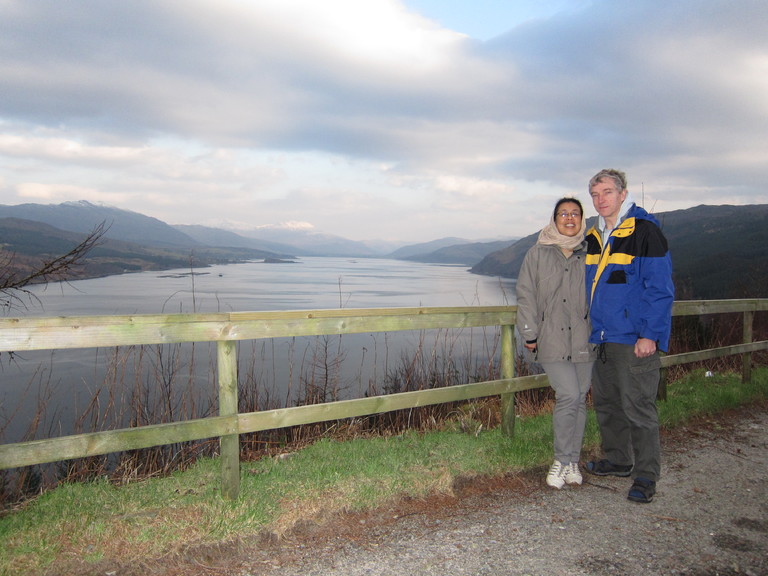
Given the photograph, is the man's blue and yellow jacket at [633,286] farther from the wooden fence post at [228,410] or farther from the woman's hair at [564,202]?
the wooden fence post at [228,410]

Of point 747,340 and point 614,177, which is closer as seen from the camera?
point 614,177

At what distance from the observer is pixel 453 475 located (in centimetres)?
370

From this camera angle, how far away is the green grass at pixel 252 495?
268cm

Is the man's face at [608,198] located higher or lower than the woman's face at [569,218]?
higher

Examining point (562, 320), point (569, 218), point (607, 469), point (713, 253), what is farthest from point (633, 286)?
point (713, 253)

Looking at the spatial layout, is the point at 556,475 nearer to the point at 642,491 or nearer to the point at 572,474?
the point at 572,474

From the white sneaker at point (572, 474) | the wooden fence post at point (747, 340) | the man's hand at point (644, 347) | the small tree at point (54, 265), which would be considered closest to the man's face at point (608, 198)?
the man's hand at point (644, 347)

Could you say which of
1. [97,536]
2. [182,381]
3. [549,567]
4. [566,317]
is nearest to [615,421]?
[566,317]

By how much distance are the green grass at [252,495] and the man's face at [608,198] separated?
183 centimetres

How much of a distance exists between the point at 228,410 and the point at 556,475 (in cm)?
220

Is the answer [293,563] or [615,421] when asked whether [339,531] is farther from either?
[615,421]

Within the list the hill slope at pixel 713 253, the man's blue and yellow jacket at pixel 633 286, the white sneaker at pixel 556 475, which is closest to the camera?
the man's blue and yellow jacket at pixel 633 286

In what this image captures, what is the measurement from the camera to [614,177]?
140 inches

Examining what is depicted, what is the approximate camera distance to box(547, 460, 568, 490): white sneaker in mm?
3650
